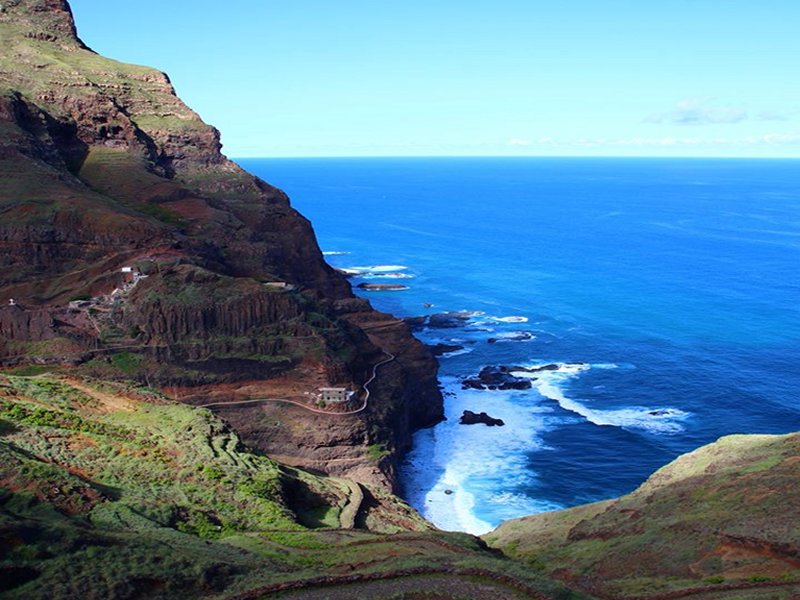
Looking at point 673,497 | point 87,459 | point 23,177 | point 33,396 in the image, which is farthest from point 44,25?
point 673,497

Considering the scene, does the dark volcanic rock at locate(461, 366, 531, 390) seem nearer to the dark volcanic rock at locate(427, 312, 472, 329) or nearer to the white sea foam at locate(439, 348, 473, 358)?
the white sea foam at locate(439, 348, 473, 358)

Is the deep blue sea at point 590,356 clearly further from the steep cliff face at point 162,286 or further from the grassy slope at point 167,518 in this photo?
the grassy slope at point 167,518

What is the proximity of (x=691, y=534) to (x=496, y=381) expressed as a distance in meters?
51.7

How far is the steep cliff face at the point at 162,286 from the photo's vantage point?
64.2 metres

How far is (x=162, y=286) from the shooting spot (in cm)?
6619

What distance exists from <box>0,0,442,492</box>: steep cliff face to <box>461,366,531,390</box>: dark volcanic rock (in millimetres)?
8502

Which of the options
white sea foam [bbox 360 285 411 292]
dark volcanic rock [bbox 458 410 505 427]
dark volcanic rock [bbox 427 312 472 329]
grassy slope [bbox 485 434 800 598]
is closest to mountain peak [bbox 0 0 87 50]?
white sea foam [bbox 360 285 411 292]

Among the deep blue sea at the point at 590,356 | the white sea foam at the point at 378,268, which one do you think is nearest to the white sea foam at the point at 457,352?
the deep blue sea at the point at 590,356

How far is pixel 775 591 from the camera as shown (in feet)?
106

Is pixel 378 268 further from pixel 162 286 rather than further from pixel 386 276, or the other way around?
pixel 162 286

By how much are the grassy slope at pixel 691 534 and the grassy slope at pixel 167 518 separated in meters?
5.94

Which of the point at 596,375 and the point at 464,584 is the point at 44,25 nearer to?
the point at 596,375

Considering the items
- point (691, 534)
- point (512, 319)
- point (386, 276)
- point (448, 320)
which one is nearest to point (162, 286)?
point (691, 534)

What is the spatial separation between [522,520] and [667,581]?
795 inches
